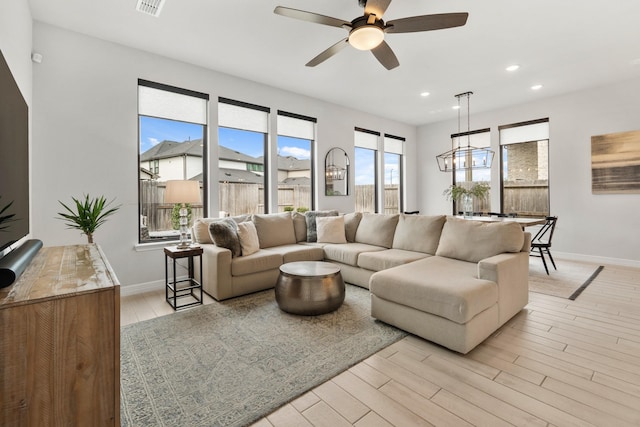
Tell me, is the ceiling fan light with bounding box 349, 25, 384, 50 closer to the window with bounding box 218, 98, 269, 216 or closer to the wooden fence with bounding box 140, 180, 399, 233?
the window with bounding box 218, 98, 269, 216

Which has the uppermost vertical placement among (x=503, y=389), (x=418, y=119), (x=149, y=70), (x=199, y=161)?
(x=418, y=119)

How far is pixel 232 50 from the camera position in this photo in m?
3.74

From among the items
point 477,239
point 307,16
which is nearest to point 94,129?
point 307,16

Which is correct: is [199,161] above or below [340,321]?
above

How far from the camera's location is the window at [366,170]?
6.59 meters

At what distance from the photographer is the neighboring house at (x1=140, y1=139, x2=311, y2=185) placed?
3.98 meters

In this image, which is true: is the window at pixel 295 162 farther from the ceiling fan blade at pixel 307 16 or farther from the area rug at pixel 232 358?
the ceiling fan blade at pixel 307 16

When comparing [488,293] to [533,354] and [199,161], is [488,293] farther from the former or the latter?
[199,161]

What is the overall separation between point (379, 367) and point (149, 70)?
4.25m

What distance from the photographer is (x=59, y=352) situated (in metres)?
1.09

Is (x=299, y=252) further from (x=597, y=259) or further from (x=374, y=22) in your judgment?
(x=597, y=259)

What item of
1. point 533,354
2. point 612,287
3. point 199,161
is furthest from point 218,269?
point 612,287

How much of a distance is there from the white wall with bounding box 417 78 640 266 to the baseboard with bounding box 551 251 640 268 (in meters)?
0.01

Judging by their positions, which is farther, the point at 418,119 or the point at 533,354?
the point at 418,119
